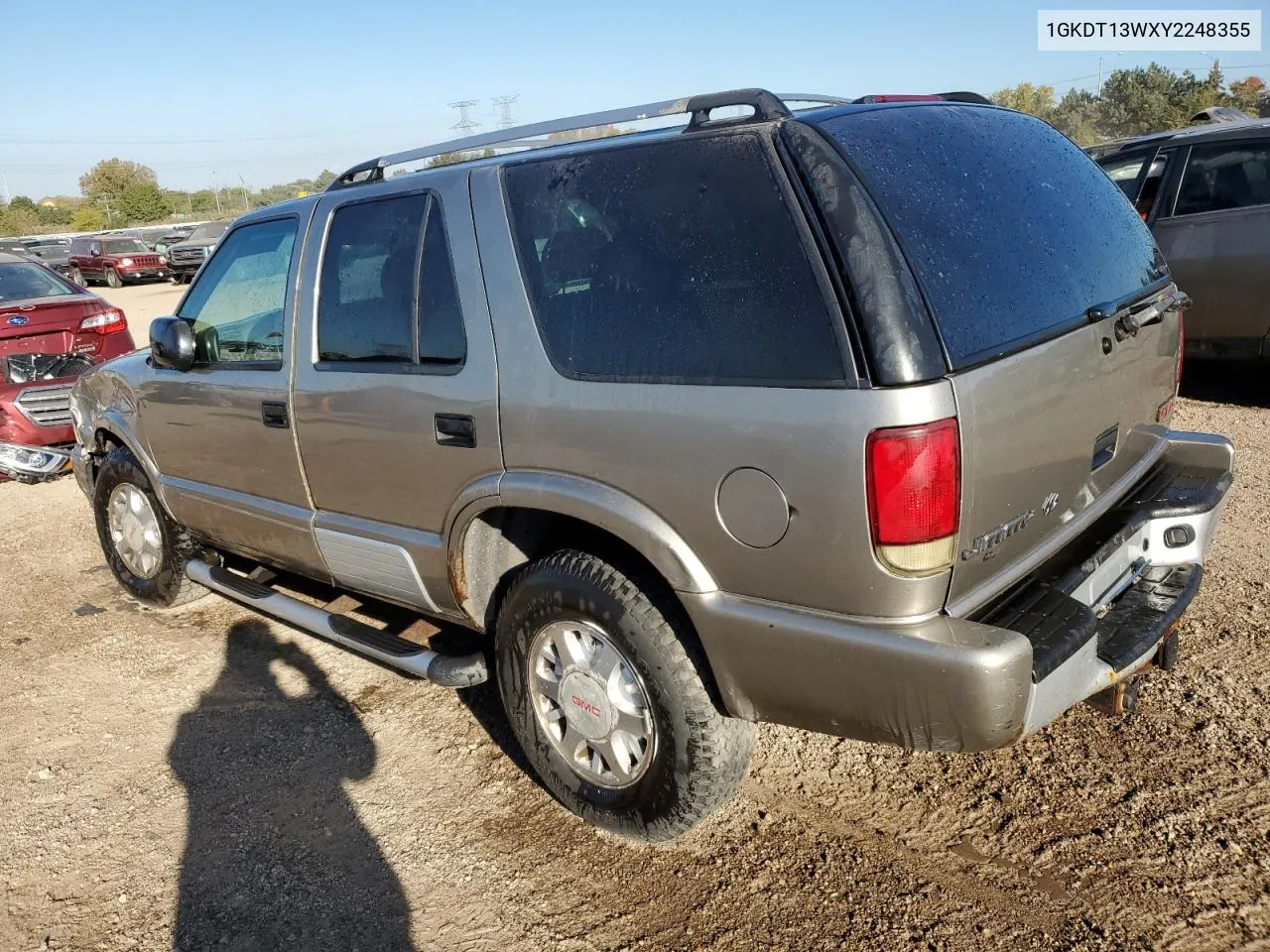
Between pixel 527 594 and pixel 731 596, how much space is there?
2.46 feet

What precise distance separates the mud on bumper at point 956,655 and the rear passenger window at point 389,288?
1.28 metres

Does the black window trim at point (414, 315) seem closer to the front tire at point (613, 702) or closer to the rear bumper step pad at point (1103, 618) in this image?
the front tire at point (613, 702)

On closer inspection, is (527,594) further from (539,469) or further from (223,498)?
(223,498)

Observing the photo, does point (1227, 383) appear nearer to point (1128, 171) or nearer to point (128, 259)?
point (1128, 171)

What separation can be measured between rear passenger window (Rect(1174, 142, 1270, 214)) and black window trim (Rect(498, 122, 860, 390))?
5.86 metres

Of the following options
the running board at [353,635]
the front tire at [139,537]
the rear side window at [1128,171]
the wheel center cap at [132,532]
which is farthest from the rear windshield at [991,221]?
the rear side window at [1128,171]

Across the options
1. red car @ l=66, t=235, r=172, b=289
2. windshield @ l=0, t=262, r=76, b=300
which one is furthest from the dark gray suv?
red car @ l=66, t=235, r=172, b=289

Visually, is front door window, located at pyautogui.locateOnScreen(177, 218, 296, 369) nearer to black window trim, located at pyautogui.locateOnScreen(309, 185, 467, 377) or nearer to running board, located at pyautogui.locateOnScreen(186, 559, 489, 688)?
black window trim, located at pyautogui.locateOnScreen(309, 185, 467, 377)

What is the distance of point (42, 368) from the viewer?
301 inches

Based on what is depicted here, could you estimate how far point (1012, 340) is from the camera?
238cm

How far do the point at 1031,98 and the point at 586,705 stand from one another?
186 ft

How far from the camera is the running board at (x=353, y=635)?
323 cm

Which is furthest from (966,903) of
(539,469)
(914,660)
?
(539,469)

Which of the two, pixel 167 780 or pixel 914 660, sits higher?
pixel 914 660
